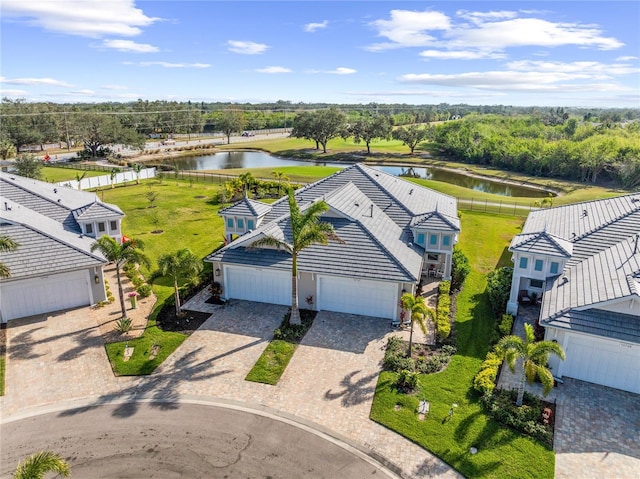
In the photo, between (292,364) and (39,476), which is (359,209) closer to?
(292,364)

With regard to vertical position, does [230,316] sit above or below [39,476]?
below

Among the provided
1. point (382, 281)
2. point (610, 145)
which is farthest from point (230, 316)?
point (610, 145)

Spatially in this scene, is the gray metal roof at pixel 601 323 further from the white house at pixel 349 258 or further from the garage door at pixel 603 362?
the white house at pixel 349 258

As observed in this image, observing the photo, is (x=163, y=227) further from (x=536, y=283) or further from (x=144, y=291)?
(x=536, y=283)

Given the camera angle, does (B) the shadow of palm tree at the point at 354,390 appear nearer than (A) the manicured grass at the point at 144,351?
Yes

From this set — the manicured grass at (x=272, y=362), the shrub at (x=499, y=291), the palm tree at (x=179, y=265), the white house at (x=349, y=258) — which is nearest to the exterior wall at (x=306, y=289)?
the white house at (x=349, y=258)

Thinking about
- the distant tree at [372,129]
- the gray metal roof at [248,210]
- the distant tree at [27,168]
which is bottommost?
the gray metal roof at [248,210]
